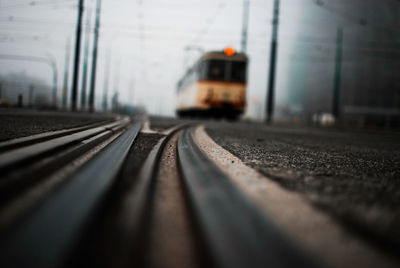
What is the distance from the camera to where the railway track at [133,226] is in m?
0.49

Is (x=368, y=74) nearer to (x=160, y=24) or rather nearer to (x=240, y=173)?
(x=160, y=24)

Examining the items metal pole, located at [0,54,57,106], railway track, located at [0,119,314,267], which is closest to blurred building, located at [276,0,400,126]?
metal pole, located at [0,54,57,106]

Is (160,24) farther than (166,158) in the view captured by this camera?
Yes

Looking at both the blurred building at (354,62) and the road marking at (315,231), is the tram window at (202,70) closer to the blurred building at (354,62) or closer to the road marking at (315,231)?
the road marking at (315,231)

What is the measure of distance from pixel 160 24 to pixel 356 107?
106ft

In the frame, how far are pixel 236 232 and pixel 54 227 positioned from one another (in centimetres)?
35

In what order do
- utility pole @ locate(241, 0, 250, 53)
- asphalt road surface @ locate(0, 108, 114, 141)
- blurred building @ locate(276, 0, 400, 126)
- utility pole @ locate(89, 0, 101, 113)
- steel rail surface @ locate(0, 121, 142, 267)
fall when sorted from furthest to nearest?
blurred building @ locate(276, 0, 400, 126) < utility pole @ locate(241, 0, 250, 53) < utility pole @ locate(89, 0, 101, 113) < asphalt road surface @ locate(0, 108, 114, 141) < steel rail surface @ locate(0, 121, 142, 267)

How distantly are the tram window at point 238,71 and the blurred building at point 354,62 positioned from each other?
14.8 m

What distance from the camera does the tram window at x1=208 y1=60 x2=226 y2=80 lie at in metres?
13.4

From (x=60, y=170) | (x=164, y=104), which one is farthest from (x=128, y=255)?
(x=164, y=104)

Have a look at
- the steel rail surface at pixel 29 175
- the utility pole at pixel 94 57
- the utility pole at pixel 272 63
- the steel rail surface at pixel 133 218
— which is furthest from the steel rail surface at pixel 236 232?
the utility pole at pixel 94 57

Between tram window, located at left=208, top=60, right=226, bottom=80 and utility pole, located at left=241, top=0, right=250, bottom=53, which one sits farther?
utility pole, located at left=241, top=0, right=250, bottom=53

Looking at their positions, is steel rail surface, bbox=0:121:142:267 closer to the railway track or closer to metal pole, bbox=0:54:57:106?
the railway track

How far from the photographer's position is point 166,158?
1.73 meters
